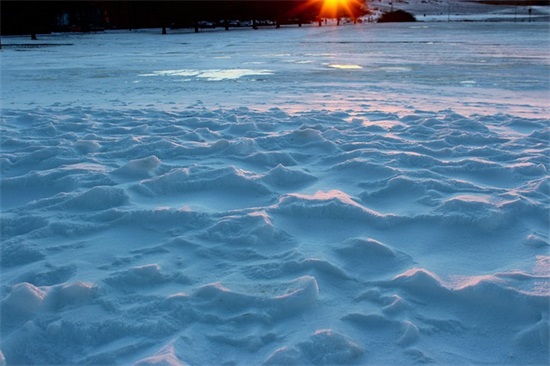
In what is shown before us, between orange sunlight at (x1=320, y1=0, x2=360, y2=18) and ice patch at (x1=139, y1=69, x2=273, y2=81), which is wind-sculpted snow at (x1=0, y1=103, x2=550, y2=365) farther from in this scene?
orange sunlight at (x1=320, y1=0, x2=360, y2=18)

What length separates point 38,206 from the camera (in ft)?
13.8

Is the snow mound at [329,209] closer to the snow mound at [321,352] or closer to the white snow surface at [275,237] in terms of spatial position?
the white snow surface at [275,237]

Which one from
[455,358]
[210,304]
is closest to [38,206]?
[210,304]

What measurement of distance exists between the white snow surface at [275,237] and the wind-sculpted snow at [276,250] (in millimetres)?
13

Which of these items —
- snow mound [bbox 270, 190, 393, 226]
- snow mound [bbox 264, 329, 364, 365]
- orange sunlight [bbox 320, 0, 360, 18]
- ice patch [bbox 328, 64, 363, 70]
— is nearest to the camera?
snow mound [bbox 264, 329, 364, 365]

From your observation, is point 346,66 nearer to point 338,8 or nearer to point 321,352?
point 321,352

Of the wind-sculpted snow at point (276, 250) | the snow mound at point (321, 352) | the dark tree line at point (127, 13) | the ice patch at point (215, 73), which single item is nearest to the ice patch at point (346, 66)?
the ice patch at point (215, 73)

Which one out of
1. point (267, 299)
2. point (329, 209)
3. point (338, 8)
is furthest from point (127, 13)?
point (267, 299)

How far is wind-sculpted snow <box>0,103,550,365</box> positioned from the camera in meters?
2.52

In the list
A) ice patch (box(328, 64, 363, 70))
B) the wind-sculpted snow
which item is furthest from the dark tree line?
the wind-sculpted snow

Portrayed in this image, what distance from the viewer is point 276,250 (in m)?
3.46

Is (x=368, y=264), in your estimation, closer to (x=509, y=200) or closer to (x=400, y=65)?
(x=509, y=200)

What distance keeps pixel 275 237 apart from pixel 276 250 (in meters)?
0.18

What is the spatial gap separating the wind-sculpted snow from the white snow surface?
1 cm
